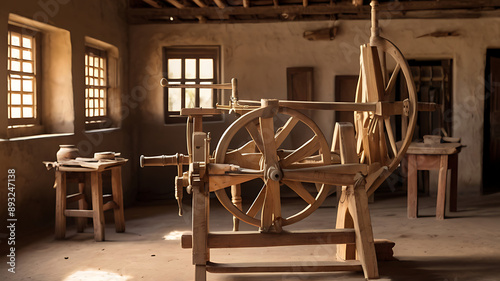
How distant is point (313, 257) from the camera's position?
4828 millimetres

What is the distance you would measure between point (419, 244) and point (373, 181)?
1.42 meters

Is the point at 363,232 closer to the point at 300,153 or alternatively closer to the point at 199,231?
the point at 300,153

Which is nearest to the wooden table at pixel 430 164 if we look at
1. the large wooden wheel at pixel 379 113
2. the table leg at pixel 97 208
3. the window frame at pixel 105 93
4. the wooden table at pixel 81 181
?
the large wooden wheel at pixel 379 113

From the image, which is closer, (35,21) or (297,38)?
(35,21)

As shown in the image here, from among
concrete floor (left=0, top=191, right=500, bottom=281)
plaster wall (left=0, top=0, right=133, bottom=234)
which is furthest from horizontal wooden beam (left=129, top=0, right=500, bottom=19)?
concrete floor (left=0, top=191, right=500, bottom=281)

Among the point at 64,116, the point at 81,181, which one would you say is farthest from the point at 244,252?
the point at 64,116

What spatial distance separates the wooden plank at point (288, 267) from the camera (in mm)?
3936

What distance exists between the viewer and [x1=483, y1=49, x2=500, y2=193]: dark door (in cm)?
925

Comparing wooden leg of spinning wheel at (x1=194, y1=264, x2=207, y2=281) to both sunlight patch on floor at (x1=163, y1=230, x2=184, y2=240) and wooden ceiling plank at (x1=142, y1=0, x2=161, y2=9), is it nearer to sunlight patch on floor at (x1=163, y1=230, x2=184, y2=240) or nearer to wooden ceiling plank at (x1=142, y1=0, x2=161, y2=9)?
sunlight patch on floor at (x1=163, y1=230, x2=184, y2=240)

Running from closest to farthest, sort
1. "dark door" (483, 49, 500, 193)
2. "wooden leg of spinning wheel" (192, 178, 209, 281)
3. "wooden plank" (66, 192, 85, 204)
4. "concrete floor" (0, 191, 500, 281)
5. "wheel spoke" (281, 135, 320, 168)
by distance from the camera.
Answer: "wooden leg of spinning wheel" (192, 178, 209, 281) → "wheel spoke" (281, 135, 320, 168) → "concrete floor" (0, 191, 500, 281) → "wooden plank" (66, 192, 85, 204) → "dark door" (483, 49, 500, 193)

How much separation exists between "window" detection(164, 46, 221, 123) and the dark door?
4.59 meters

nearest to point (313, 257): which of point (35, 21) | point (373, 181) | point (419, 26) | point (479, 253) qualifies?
point (373, 181)

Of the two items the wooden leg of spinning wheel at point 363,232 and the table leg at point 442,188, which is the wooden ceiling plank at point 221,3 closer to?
the table leg at point 442,188

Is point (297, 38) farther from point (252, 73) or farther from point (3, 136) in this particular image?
point (3, 136)
